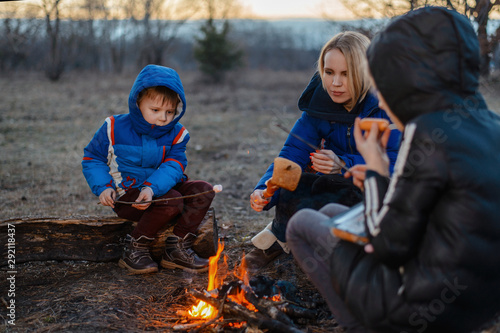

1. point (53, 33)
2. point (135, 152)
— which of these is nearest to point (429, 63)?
point (135, 152)

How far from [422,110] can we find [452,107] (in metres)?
0.11

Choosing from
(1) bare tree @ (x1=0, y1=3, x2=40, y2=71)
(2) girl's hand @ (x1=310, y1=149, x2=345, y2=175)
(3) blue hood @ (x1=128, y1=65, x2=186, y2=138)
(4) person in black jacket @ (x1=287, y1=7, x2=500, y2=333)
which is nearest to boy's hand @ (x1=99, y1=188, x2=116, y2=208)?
(3) blue hood @ (x1=128, y1=65, x2=186, y2=138)

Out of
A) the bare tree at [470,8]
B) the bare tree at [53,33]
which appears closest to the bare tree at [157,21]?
the bare tree at [53,33]

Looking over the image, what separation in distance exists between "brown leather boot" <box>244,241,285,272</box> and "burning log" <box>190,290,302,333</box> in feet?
2.68

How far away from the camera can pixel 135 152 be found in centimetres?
336

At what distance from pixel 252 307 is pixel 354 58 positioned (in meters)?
1.85

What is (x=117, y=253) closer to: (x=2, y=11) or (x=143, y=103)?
(x=143, y=103)

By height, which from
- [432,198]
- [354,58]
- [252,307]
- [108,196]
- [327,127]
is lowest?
[252,307]

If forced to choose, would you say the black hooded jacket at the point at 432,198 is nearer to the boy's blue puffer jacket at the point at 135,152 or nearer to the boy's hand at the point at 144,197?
the boy's hand at the point at 144,197

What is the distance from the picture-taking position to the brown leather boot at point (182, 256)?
3383 mm

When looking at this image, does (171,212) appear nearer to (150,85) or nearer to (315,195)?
(150,85)

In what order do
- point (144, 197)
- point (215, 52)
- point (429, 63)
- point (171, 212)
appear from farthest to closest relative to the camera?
point (215, 52) < point (171, 212) < point (144, 197) < point (429, 63)

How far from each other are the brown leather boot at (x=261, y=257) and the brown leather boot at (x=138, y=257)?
73 centimetres

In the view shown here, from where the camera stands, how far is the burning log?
2.35 meters
